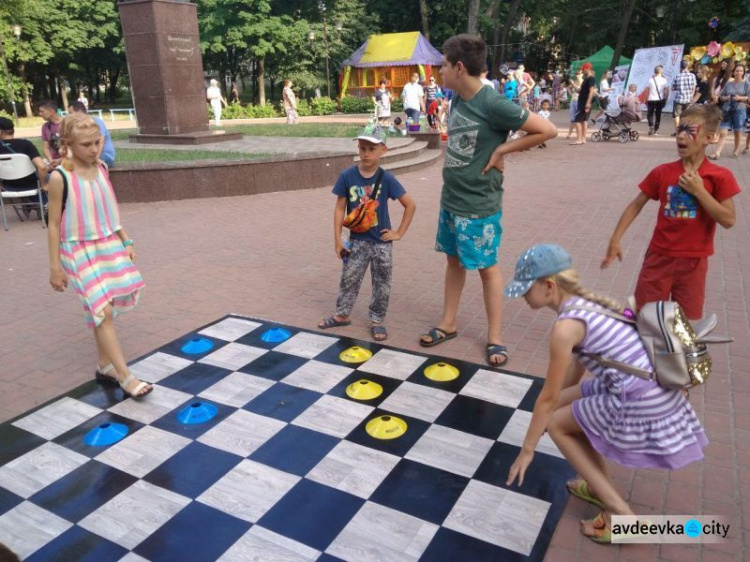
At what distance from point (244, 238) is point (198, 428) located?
4.38 metres

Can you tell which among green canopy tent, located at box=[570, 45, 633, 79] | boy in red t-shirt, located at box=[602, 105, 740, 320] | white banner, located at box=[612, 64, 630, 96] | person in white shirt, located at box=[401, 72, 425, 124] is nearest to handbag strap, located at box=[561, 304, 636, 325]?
boy in red t-shirt, located at box=[602, 105, 740, 320]

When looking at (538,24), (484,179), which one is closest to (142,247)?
(484,179)

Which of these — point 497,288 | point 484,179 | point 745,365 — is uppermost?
point 484,179

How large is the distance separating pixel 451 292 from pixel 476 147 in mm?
1096

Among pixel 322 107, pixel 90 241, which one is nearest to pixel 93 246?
pixel 90 241

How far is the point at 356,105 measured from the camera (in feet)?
93.8

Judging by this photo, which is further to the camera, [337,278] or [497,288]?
[337,278]

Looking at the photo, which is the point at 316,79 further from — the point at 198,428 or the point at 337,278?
the point at 198,428

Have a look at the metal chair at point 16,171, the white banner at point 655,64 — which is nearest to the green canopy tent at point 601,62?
the white banner at point 655,64

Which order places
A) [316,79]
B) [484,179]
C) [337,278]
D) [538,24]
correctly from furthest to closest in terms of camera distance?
[538,24] < [316,79] < [337,278] < [484,179]

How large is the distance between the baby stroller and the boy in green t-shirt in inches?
514

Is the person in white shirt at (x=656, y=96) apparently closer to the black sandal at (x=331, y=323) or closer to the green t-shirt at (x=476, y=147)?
the green t-shirt at (x=476, y=147)

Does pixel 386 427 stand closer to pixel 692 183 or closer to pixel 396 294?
pixel 692 183

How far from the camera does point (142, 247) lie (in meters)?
7.03
